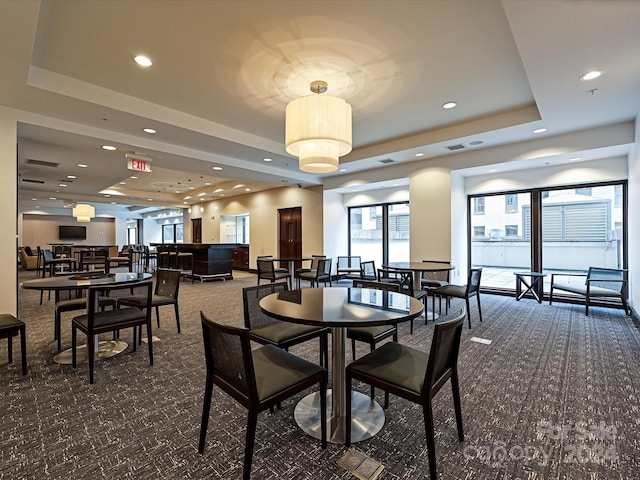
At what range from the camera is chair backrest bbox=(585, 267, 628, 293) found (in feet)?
16.0

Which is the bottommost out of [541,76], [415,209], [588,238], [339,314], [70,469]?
[70,469]

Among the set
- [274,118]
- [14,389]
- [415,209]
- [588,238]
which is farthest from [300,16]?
[588,238]

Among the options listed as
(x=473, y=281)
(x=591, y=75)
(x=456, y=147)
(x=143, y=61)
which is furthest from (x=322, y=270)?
(x=591, y=75)

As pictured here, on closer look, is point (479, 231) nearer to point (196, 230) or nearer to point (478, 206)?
point (478, 206)

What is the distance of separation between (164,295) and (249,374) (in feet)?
9.86

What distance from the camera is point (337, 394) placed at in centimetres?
201

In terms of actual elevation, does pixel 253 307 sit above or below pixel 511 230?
below

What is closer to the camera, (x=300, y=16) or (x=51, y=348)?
(x=300, y=16)

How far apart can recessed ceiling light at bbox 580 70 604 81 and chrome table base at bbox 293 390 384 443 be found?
3.79 metres

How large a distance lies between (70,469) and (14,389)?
1422mm

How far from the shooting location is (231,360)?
5.11 feet

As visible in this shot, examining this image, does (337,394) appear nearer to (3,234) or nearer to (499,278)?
(3,234)

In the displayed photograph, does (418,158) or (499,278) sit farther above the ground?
(418,158)

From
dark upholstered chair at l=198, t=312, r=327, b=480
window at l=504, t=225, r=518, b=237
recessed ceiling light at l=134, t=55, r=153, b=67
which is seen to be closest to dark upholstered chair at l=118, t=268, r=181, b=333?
dark upholstered chair at l=198, t=312, r=327, b=480
